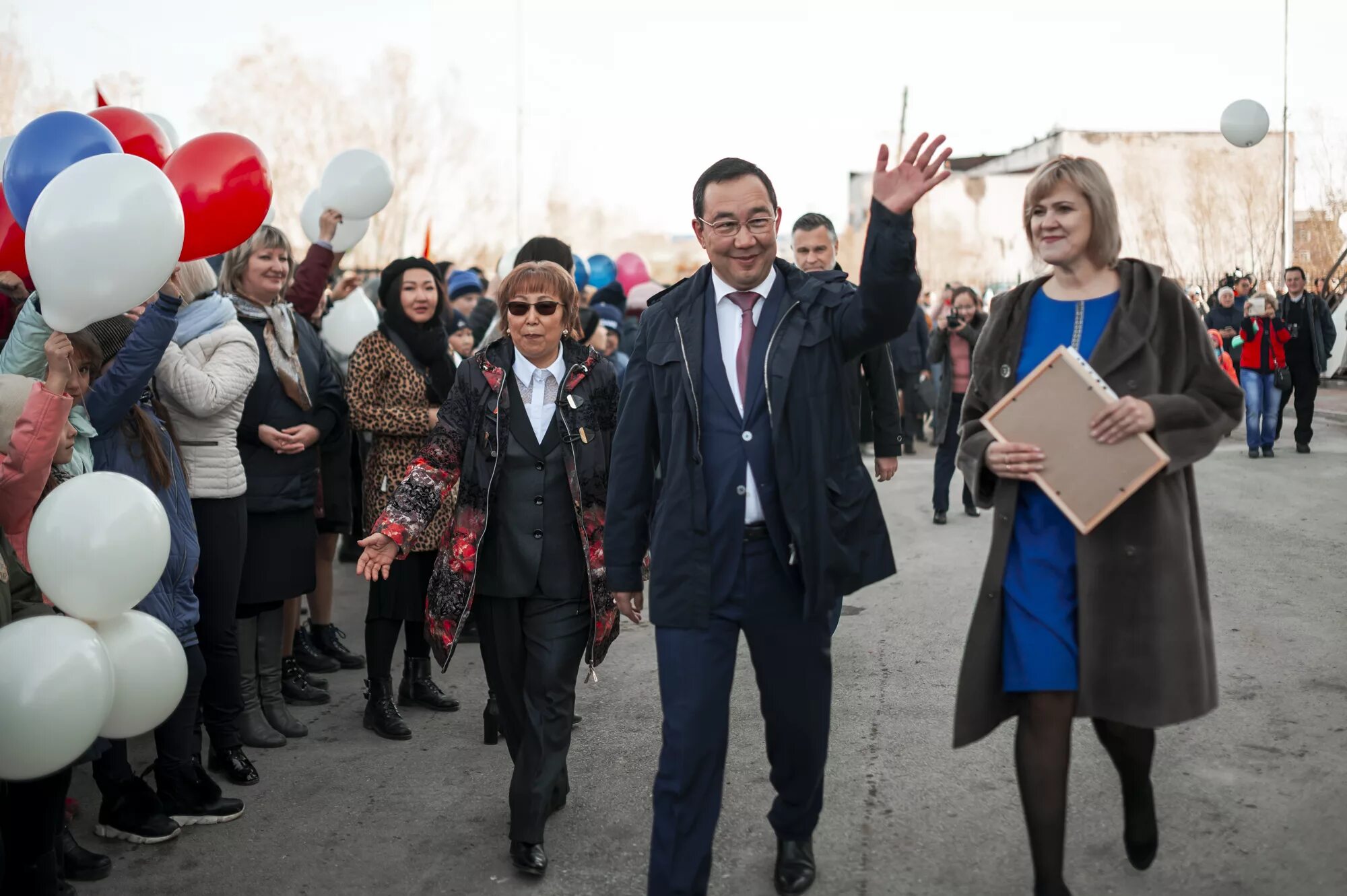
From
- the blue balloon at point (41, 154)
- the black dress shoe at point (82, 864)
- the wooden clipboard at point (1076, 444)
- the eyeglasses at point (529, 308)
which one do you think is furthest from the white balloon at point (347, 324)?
the wooden clipboard at point (1076, 444)

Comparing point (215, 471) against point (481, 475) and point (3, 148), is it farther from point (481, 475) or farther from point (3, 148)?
point (3, 148)

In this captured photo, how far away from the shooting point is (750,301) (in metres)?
3.69

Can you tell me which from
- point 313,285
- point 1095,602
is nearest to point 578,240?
point 313,285

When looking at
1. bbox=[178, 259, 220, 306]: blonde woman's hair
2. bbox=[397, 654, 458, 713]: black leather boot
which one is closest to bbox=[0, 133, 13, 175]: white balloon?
bbox=[178, 259, 220, 306]: blonde woman's hair

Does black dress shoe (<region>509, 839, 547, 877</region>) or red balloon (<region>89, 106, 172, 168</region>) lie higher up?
red balloon (<region>89, 106, 172, 168</region>)

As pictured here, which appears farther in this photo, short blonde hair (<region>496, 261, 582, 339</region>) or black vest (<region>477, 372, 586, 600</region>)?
short blonde hair (<region>496, 261, 582, 339</region>)

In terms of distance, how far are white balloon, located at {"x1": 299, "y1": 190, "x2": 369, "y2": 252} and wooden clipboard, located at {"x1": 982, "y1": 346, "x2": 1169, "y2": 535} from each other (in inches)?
174

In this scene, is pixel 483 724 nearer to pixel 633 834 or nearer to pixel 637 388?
pixel 633 834

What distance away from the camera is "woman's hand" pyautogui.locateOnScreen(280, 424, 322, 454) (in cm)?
552

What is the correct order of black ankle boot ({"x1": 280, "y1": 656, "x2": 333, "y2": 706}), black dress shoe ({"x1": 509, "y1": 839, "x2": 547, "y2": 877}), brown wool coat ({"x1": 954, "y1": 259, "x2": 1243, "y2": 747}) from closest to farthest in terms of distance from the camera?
brown wool coat ({"x1": 954, "y1": 259, "x2": 1243, "y2": 747}) < black dress shoe ({"x1": 509, "y1": 839, "x2": 547, "y2": 877}) < black ankle boot ({"x1": 280, "y1": 656, "x2": 333, "y2": 706})

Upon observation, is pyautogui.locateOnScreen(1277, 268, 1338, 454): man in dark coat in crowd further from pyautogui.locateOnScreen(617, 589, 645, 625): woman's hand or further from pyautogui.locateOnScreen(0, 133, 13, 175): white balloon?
pyautogui.locateOnScreen(0, 133, 13, 175): white balloon

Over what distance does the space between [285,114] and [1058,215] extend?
29304 millimetres

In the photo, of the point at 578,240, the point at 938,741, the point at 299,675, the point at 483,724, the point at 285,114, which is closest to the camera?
the point at 938,741

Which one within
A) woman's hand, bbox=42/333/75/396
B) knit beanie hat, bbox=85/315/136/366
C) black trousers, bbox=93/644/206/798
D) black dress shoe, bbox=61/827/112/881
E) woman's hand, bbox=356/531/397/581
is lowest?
black dress shoe, bbox=61/827/112/881
